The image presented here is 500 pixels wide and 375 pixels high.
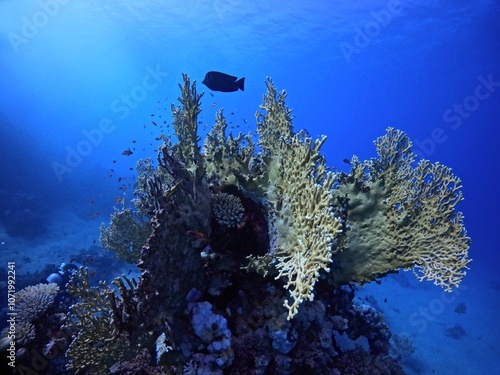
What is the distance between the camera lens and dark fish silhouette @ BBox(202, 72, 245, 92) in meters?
6.25

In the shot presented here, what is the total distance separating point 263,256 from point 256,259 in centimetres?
27

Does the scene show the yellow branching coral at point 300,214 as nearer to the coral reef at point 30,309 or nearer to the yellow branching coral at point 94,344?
the yellow branching coral at point 94,344

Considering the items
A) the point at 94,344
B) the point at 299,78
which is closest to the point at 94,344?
the point at 94,344

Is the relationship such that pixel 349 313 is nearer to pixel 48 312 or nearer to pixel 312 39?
pixel 48 312

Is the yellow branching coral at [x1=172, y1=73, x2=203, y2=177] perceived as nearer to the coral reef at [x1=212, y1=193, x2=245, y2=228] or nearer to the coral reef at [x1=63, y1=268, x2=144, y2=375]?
the coral reef at [x1=212, y1=193, x2=245, y2=228]

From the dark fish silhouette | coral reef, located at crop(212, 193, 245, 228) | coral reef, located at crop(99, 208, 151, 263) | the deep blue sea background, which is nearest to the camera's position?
coral reef, located at crop(212, 193, 245, 228)

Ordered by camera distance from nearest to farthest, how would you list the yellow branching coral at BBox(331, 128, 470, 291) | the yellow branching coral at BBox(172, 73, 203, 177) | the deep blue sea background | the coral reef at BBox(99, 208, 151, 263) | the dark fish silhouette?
the yellow branching coral at BBox(331, 128, 470, 291), the yellow branching coral at BBox(172, 73, 203, 177), the coral reef at BBox(99, 208, 151, 263), the dark fish silhouette, the deep blue sea background

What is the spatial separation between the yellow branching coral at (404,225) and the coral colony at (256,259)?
0.05 ft

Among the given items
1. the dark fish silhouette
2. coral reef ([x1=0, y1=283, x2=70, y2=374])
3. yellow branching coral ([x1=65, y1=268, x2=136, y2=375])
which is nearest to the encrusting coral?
yellow branching coral ([x1=65, y1=268, x2=136, y2=375])

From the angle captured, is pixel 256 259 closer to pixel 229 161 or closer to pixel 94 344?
pixel 229 161

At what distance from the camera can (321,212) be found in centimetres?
332

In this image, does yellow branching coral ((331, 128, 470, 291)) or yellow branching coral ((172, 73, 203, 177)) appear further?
yellow branching coral ((172, 73, 203, 177))

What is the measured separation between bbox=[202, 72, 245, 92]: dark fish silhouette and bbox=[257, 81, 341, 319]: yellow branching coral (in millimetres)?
1922

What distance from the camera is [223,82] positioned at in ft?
20.8
